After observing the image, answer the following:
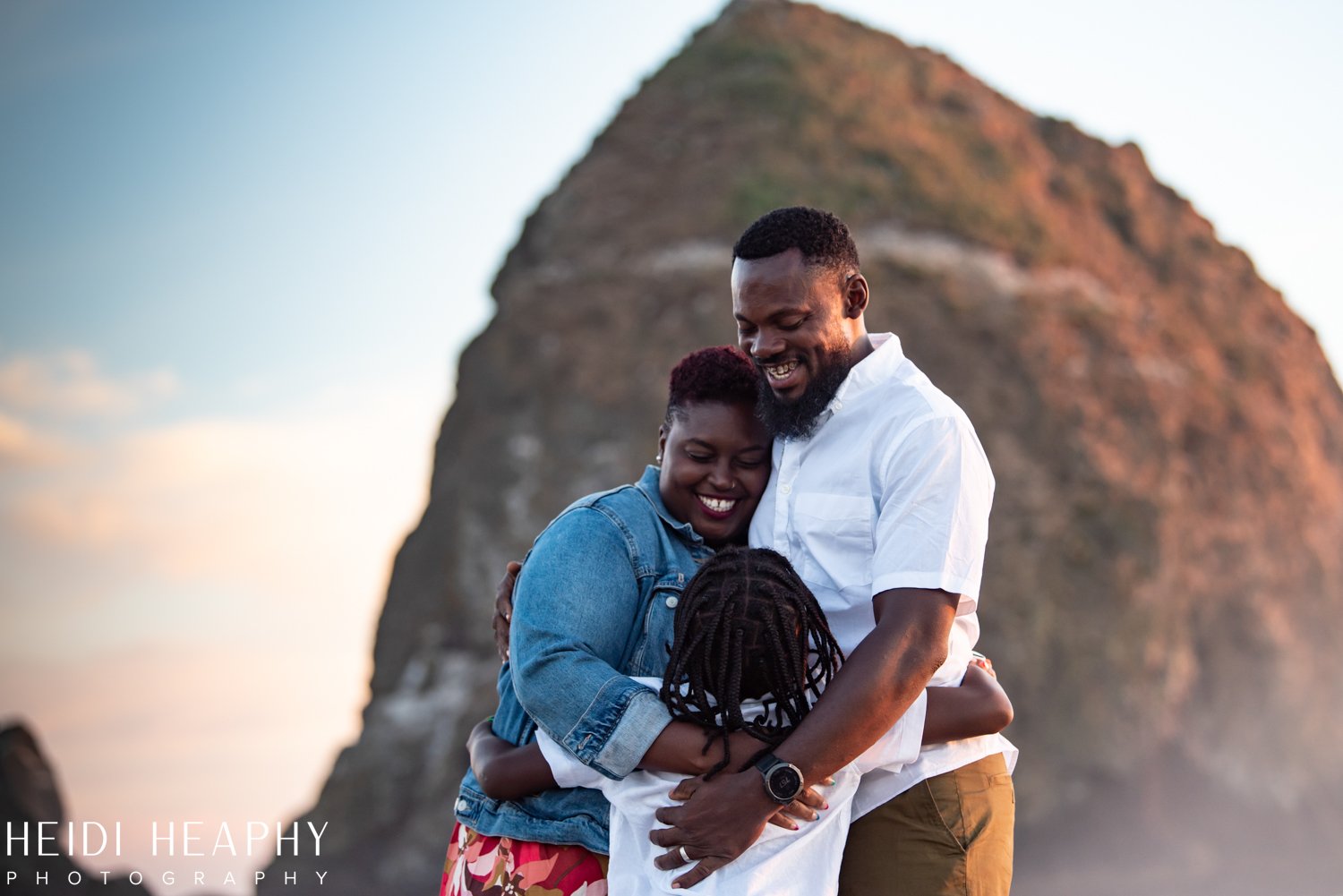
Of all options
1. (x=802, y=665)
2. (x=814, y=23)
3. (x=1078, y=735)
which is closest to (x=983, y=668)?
(x=802, y=665)

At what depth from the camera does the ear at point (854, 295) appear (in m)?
3.01

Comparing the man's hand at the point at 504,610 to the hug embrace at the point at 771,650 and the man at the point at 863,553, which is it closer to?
the hug embrace at the point at 771,650

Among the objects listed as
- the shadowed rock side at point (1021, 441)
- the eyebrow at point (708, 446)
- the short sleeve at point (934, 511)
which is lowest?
the short sleeve at point (934, 511)

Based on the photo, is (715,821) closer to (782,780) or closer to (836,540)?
(782,780)

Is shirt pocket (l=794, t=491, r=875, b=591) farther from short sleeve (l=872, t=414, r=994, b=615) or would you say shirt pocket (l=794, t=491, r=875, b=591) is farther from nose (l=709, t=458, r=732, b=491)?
nose (l=709, t=458, r=732, b=491)

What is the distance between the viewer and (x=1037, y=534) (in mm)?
14688

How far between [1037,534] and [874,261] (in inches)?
149

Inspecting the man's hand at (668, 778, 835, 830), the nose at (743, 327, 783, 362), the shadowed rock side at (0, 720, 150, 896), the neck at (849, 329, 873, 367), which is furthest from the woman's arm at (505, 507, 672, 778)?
the shadowed rock side at (0, 720, 150, 896)

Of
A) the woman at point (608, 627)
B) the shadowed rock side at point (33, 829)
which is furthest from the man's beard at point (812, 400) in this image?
the shadowed rock side at point (33, 829)

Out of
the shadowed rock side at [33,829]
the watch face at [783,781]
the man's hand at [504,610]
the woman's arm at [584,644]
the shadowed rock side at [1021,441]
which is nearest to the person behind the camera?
the watch face at [783,781]

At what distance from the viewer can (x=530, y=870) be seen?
9.58ft

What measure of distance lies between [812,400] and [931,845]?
0.99 m

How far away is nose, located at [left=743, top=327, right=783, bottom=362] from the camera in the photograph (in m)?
2.92

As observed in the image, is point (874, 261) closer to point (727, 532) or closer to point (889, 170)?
point (889, 170)
